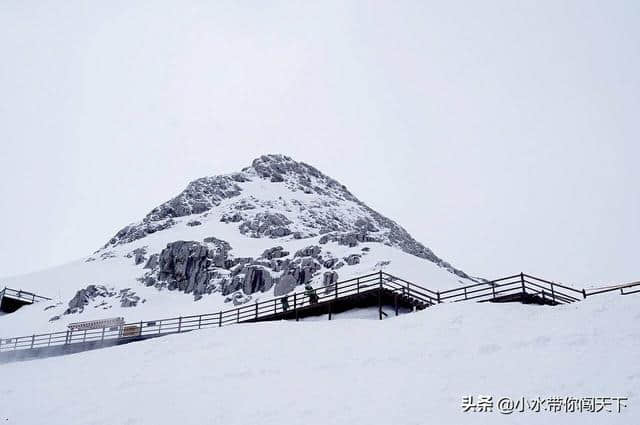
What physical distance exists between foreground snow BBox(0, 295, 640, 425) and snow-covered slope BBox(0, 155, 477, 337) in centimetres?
2812

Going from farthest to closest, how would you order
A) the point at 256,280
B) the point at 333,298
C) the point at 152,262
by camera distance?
the point at 152,262
the point at 256,280
the point at 333,298

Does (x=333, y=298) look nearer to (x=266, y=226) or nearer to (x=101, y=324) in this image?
(x=101, y=324)

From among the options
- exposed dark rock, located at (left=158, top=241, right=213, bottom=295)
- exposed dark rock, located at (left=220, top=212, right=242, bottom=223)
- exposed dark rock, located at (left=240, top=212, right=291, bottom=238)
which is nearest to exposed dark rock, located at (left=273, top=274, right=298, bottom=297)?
exposed dark rock, located at (left=158, top=241, right=213, bottom=295)

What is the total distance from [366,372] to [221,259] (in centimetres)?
4909

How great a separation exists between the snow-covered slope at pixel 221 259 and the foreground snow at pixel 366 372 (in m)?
28.1

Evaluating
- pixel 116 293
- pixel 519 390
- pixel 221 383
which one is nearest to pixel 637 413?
pixel 519 390

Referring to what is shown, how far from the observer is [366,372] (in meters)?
19.7

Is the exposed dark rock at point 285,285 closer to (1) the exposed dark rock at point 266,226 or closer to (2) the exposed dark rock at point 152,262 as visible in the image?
(1) the exposed dark rock at point 266,226

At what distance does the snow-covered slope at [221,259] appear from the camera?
57094 mm

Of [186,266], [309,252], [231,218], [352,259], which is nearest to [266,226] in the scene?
[231,218]

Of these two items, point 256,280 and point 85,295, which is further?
point 256,280

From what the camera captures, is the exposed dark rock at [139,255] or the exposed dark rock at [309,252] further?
the exposed dark rock at [139,255]

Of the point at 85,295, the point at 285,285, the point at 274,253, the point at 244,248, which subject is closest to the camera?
the point at 285,285

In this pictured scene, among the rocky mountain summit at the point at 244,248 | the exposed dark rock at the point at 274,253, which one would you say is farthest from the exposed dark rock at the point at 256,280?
the exposed dark rock at the point at 274,253
